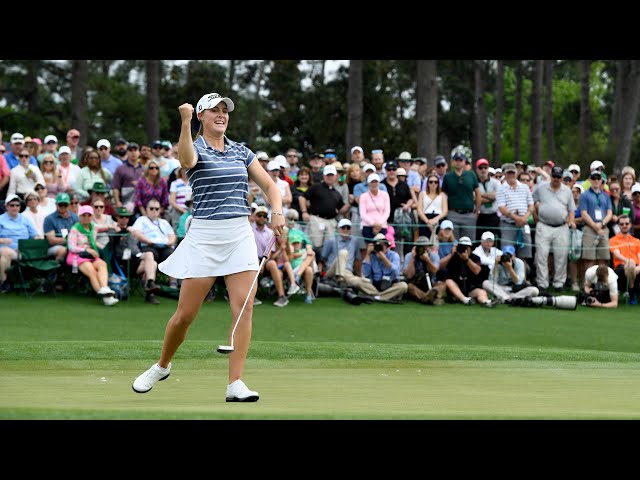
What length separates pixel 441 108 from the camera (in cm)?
6531

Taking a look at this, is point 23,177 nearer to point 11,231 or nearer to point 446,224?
point 11,231

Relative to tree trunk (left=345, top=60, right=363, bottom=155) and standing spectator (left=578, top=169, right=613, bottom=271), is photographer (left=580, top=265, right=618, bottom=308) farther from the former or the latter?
tree trunk (left=345, top=60, right=363, bottom=155)

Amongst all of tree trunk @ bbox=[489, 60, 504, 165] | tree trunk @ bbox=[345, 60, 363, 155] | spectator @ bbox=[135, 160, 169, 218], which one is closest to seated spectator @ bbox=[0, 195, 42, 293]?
spectator @ bbox=[135, 160, 169, 218]

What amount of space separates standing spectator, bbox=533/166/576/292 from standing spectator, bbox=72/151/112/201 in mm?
7955

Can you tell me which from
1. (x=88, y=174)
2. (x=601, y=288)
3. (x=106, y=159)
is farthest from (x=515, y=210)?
(x=88, y=174)

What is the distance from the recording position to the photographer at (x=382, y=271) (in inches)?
730

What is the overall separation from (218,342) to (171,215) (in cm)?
591

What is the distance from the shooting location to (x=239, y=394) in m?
7.79

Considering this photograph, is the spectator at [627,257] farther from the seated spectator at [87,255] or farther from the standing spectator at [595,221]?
the seated spectator at [87,255]

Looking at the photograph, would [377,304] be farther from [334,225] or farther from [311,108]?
[311,108]

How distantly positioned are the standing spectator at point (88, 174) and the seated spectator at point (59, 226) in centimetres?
70

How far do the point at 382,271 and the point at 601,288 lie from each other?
399 centimetres

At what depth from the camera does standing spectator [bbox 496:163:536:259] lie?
20273 mm
